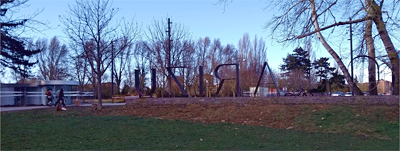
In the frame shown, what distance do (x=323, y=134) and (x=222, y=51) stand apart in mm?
38864

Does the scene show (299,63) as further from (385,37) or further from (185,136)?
(185,136)

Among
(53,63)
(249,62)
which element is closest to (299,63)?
(249,62)

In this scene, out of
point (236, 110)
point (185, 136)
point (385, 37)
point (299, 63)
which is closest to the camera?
point (185, 136)

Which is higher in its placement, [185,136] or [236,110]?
[236,110]

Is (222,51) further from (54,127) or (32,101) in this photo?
(54,127)

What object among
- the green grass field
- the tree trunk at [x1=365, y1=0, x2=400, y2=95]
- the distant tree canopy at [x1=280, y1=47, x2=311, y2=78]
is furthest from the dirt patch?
the distant tree canopy at [x1=280, y1=47, x2=311, y2=78]

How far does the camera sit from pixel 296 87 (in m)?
39.8

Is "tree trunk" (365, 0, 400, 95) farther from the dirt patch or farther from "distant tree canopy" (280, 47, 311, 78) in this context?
"distant tree canopy" (280, 47, 311, 78)

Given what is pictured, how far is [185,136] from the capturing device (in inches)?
370

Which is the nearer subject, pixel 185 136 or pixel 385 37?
pixel 185 136

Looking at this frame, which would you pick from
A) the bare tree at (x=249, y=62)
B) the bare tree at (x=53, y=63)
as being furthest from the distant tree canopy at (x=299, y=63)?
the bare tree at (x=53, y=63)

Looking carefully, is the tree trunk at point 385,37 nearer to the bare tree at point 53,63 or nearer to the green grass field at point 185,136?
the green grass field at point 185,136

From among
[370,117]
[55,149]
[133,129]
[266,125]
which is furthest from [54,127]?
[370,117]

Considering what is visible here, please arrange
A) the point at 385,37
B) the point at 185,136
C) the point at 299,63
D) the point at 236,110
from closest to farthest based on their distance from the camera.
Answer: the point at 185,136 < the point at 385,37 < the point at 236,110 < the point at 299,63
